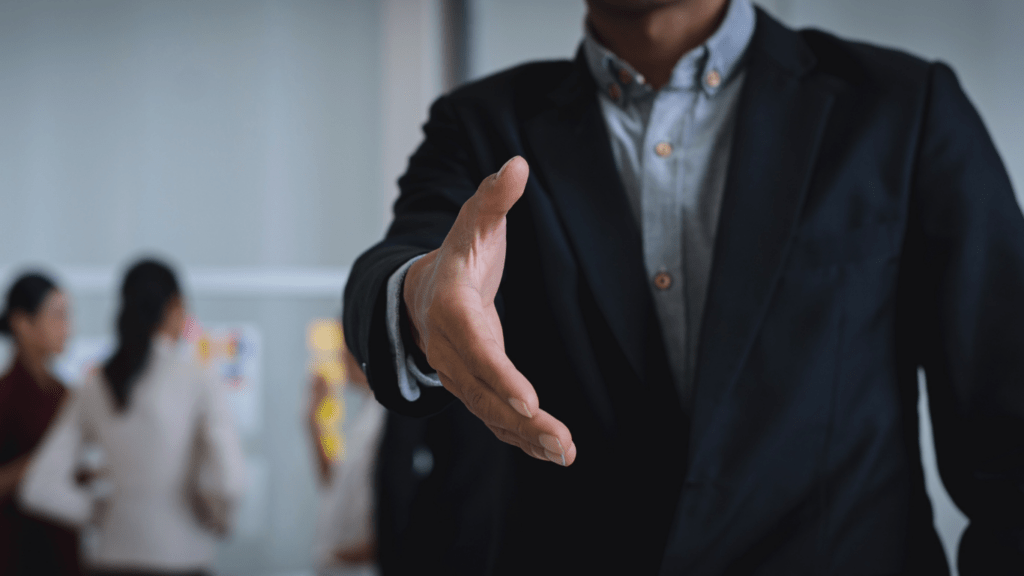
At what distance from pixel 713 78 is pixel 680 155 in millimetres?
83

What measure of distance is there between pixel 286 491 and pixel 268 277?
1.07 meters

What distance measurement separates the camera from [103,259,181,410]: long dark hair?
2.16 m

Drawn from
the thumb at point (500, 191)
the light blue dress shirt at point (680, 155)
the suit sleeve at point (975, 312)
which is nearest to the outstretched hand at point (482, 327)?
the thumb at point (500, 191)

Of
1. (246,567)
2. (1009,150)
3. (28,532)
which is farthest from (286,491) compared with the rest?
(1009,150)

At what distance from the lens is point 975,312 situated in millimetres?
681

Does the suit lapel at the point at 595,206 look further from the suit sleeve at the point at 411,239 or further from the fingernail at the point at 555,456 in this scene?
the fingernail at the point at 555,456

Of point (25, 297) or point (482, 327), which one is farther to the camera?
point (25, 297)

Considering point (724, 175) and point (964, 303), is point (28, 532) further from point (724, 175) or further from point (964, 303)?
point (964, 303)

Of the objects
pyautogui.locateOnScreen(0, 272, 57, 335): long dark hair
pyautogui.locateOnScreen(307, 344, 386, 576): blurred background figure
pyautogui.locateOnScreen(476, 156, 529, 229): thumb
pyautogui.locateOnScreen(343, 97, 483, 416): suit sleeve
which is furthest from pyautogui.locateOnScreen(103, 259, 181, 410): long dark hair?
pyautogui.locateOnScreen(476, 156, 529, 229): thumb

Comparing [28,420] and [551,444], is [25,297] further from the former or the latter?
[551,444]

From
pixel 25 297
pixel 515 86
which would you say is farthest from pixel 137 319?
pixel 515 86

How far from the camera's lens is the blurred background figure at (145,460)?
7.00ft

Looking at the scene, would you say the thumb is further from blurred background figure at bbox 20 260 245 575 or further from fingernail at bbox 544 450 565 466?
blurred background figure at bbox 20 260 245 575

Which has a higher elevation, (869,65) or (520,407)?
(869,65)
